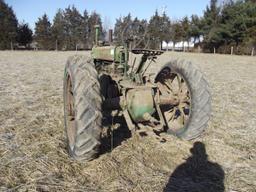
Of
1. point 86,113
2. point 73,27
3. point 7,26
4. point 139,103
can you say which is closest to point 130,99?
point 139,103

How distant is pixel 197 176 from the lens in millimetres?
4086

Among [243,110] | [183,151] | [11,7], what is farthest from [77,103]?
[11,7]

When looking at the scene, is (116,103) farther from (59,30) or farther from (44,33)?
(59,30)

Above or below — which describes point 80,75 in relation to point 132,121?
above

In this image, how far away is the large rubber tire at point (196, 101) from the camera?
4723 mm

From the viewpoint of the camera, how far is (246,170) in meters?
4.30

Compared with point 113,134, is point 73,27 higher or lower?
higher

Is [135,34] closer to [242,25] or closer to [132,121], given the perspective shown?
[132,121]

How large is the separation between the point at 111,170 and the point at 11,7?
5566 cm

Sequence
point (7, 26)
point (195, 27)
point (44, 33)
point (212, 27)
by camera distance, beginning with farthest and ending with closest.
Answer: point (44, 33) < point (195, 27) < point (212, 27) < point (7, 26)

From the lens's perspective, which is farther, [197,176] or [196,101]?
[196,101]

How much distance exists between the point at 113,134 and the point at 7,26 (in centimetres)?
5002

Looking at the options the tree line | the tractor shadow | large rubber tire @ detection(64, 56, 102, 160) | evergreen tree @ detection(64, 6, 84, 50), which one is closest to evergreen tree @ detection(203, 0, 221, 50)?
the tree line

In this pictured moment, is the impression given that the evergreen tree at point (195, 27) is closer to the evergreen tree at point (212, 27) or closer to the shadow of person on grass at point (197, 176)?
the evergreen tree at point (212, 27)
